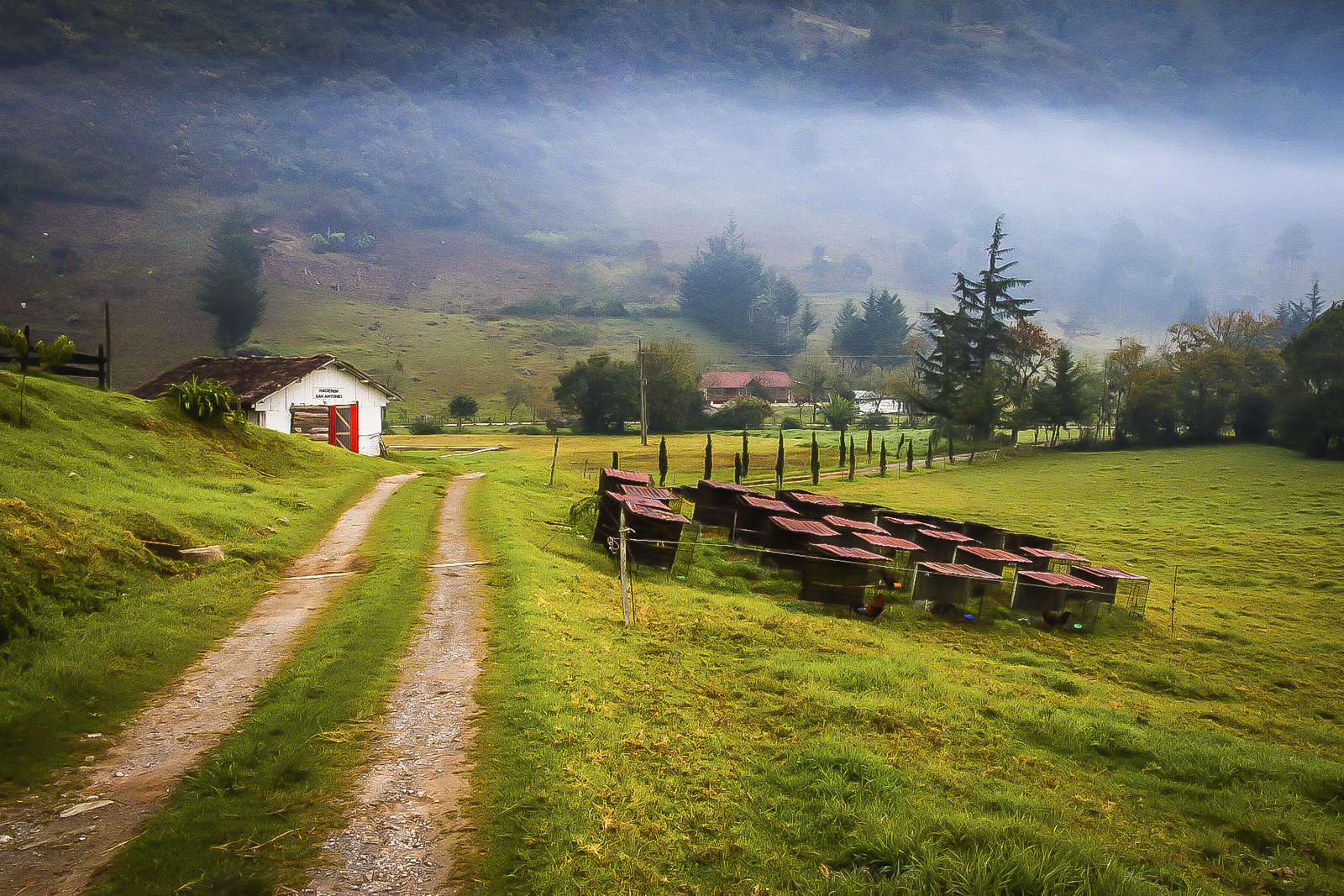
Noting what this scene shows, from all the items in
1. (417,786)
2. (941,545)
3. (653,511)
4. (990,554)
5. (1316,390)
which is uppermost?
(1316,390)

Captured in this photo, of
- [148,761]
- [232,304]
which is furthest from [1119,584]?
[232,304]

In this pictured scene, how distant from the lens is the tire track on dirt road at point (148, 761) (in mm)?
5215

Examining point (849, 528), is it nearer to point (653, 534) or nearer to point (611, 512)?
point (653, 534)

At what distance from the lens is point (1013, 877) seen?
546 cm

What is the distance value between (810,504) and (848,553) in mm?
7228

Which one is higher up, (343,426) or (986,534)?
(343,426)

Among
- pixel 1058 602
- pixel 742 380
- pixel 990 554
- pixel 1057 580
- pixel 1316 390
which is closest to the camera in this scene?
pixel 1058 602

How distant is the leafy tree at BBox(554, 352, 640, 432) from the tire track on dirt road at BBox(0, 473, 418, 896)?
83965 mm

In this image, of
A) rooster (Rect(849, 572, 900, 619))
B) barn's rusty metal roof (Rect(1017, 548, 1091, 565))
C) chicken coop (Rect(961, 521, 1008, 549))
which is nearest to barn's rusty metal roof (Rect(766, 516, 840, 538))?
rooster (Rect(849, 572, 900, 619))

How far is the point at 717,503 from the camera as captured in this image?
82.6ft

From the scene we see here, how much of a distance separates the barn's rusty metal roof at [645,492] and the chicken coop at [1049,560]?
10.9 metres

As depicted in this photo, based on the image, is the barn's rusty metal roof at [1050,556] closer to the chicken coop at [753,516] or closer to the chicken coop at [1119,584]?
the chicken coop at [1119,584]

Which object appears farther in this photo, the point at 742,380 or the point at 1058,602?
the point at 742,380

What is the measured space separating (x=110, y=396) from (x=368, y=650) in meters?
19.2
